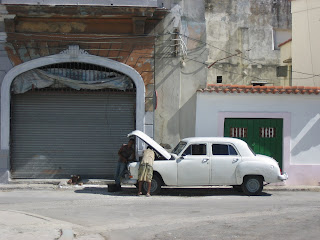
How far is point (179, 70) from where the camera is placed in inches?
692

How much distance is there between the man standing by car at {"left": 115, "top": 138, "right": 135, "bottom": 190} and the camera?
15328 millimetres

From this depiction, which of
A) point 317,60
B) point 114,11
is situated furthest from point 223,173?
point 317,60

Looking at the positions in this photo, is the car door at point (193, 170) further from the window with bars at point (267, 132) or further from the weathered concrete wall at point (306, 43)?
the weathered concrete wall at point (306, 43)

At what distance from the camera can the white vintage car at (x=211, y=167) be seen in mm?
14430

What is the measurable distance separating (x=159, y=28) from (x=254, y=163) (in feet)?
18.8

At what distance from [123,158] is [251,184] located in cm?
367

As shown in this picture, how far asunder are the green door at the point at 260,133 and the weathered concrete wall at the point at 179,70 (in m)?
1.34

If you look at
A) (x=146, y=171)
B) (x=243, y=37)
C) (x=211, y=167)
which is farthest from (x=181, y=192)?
(x=243, y=37)

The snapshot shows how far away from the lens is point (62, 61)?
1708 cm

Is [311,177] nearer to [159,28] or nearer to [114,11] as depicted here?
[159,28]

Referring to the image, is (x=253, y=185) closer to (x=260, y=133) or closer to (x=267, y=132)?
(x=260, y=133)

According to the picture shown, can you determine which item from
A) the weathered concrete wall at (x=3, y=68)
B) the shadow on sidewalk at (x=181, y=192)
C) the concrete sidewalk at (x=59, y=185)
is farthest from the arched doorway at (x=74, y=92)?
the shadow on sidewalk at (x=181, y=192)

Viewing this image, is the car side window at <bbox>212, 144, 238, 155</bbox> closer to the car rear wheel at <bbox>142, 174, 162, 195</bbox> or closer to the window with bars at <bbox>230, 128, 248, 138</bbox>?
the car rear wheel at <bbox>142, 174, 162, 195</bbox>

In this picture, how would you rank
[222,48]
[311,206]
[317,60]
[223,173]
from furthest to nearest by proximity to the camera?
[222,48]
[317,60]
[223,173]
[311,206]
